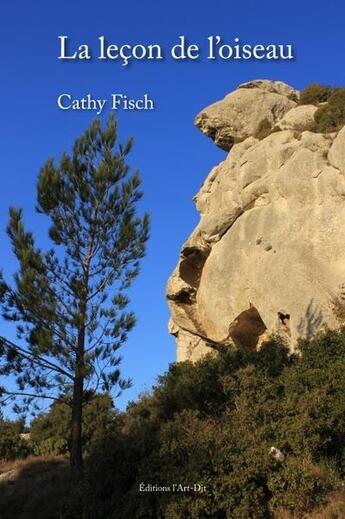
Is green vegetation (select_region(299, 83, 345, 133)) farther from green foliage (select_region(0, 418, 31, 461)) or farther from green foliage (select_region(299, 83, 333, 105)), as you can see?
green foliage (select_region(0, 418, 31, 461))

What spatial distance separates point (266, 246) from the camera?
26094 mm

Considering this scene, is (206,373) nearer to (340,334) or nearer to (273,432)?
(340,334)

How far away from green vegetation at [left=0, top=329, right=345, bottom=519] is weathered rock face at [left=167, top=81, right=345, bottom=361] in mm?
6197

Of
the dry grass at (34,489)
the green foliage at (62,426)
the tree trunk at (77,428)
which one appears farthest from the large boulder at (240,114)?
the tree trunk at (77,428)

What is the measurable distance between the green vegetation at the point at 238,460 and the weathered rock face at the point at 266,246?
6.20 meters

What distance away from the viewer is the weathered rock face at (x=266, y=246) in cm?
2353

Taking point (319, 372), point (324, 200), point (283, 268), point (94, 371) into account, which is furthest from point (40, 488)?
point (324, 200)

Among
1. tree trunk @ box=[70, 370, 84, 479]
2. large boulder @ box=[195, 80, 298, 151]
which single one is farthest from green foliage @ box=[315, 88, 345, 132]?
tree trunk @ box=[70, 370, 84, 479]

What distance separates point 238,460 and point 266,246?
14.9m

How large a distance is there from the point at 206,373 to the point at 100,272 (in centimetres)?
558

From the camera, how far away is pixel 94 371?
1625 centimetres

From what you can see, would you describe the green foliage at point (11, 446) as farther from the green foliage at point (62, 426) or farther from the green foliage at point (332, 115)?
the green foliage at point (332, 115)

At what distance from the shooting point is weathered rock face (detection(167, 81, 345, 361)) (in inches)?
926

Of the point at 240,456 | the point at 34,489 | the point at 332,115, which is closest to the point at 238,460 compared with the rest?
the point at 240,456
